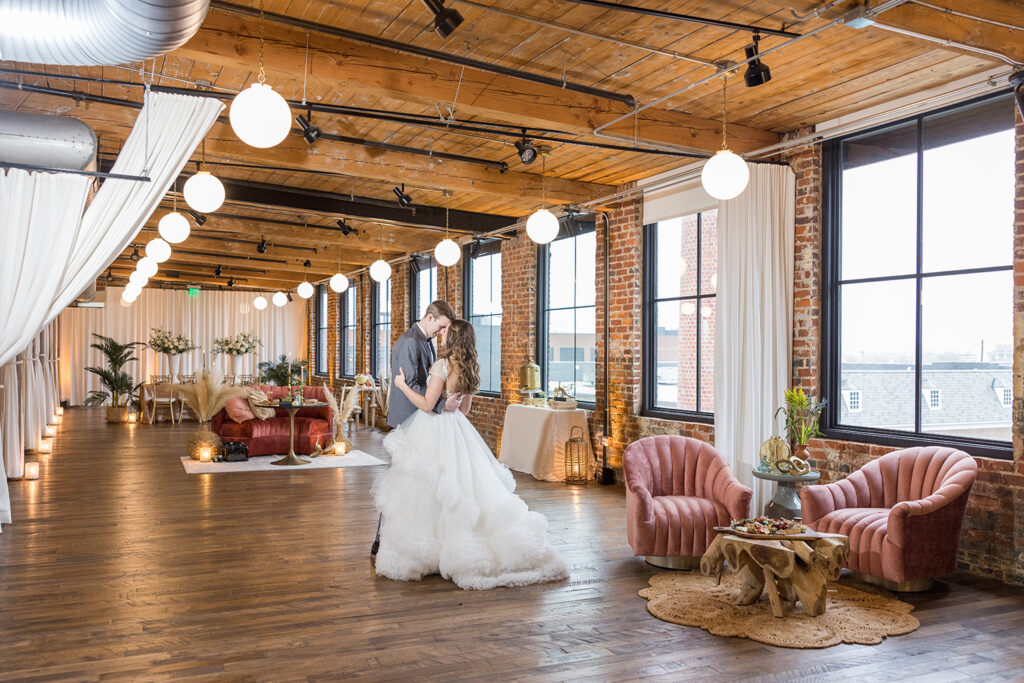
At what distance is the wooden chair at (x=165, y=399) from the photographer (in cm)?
1476

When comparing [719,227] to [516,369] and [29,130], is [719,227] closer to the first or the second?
[516,369]

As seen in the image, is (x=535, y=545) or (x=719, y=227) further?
(x=719, y=227)

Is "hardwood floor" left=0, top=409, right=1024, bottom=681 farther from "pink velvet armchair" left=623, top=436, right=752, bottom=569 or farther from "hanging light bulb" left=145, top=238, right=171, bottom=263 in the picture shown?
"hanging light bulb" left=145, top=238, right=171, bottom=263

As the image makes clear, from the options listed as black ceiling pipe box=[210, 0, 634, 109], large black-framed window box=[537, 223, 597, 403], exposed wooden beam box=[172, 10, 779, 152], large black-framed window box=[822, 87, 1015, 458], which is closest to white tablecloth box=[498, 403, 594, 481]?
large black-framed window box=[537, 223, 597, 403]

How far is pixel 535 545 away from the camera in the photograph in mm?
4910

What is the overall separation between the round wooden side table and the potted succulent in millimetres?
243

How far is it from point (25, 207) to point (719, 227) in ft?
16.8

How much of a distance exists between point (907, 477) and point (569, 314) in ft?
17.1

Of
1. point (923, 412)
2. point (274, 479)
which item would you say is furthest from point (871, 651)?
point (274, 479)

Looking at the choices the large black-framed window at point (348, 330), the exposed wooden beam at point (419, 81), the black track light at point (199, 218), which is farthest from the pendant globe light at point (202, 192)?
the large black-framed window at point (348, 330)

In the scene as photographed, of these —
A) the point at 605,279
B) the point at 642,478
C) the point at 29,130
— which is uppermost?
the point at 29,130

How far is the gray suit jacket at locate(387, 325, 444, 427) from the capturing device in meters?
5.09

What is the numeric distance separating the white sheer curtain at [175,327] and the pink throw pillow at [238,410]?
9730 mm

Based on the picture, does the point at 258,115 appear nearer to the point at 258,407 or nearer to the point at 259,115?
the point at 259,115
